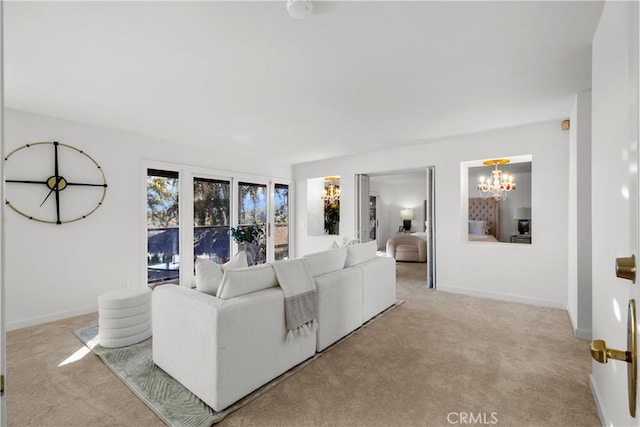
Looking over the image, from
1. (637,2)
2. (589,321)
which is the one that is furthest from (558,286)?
(637,2)

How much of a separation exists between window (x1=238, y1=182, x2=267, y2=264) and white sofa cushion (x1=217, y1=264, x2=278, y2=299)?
362 centimetres

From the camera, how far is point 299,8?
1668mm

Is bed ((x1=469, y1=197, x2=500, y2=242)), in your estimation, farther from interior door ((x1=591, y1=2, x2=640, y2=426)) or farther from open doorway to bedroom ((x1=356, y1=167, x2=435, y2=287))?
interior door ((x1=591, y1=2, x2=640, y2=426))

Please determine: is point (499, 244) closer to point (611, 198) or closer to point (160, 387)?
point (611, 198)

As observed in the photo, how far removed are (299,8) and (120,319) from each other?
296 cm

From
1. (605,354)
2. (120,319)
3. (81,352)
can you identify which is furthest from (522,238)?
(81,352)

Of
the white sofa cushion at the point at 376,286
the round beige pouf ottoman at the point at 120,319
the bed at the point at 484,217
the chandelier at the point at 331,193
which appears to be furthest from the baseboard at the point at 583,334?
the chandelier at the point at 331,193

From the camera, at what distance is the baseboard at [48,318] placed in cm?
325

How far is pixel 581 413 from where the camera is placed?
186cm

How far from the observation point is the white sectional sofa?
73.9 inches

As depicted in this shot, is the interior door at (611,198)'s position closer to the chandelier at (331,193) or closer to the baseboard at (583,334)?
the baseboard at (583,334)

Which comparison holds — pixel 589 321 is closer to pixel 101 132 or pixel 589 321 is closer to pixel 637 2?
pixel 637 2

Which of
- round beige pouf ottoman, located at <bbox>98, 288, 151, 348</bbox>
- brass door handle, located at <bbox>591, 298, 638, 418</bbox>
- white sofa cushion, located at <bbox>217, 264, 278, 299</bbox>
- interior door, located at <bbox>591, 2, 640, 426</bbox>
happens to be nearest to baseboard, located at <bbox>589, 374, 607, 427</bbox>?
interior door, located at <bbox>591, 2, 640, 426</bbox>

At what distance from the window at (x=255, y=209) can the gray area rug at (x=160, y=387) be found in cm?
330
